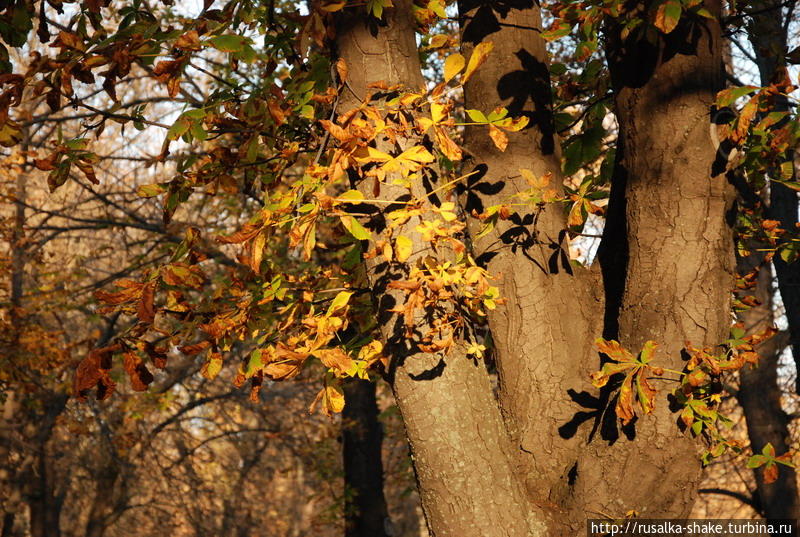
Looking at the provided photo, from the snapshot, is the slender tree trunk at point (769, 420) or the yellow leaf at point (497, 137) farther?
the slender tree trunk at point (769, 420)

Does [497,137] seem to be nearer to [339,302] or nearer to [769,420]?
[339,302]

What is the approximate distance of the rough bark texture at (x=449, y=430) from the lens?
2.13 meters

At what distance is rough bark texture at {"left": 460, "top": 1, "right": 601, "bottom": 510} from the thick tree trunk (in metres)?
5.61

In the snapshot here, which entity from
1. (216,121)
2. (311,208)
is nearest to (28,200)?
(216,121)

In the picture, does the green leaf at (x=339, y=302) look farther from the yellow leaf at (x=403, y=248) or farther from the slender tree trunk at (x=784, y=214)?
the slender tree trunk at (x=784, y=214)

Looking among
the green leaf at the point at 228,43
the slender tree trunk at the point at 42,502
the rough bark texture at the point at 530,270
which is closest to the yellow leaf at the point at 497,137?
the rough bark texture at the point at 530,270

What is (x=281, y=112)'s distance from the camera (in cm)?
235

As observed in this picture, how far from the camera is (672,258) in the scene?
2.25m

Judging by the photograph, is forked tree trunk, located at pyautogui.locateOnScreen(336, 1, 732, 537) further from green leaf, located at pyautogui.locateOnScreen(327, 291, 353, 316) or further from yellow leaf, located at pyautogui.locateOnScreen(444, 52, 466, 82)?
yellow leaf, located at pyautogui.locateOnScreen(444, 52, 466, 82)

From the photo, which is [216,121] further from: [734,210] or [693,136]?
[734,210]

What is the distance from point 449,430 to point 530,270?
659 millimetres

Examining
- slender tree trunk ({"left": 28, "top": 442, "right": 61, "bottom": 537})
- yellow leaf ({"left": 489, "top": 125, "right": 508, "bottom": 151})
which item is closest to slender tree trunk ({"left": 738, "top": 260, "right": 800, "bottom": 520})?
yellow leaf ({"left": 489, "top": 125, "right": 508, "bottom": 151})

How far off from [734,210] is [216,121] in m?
1.85

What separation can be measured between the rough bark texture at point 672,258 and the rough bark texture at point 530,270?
0.17 meters
